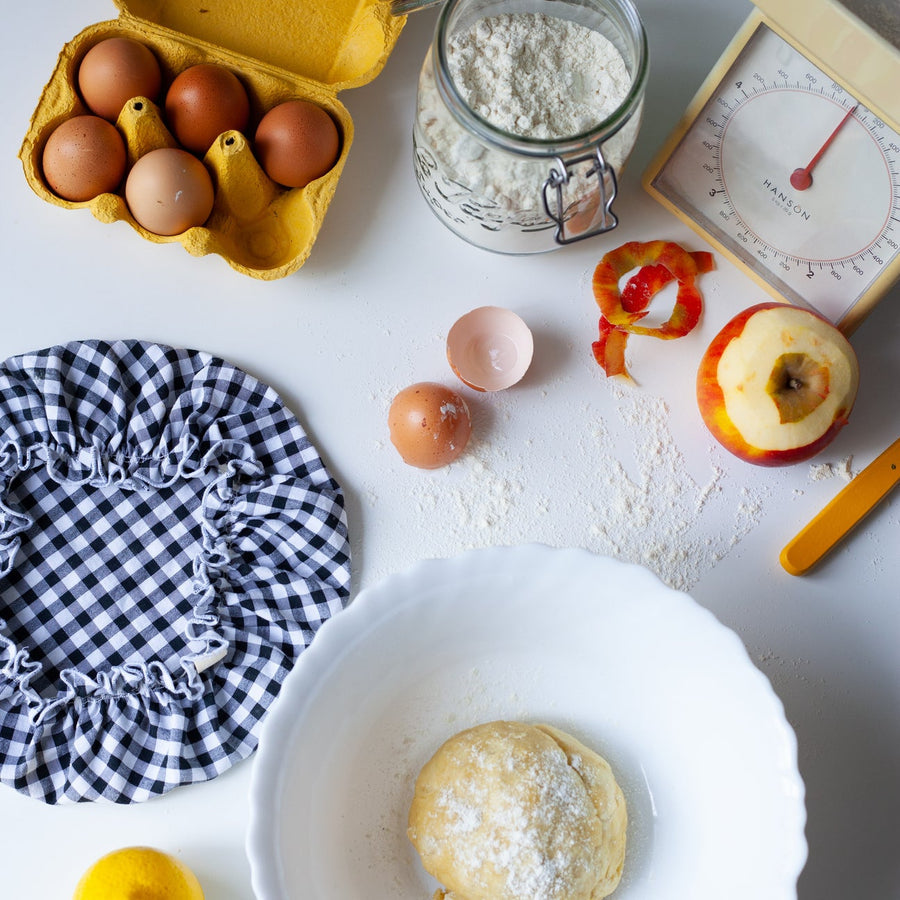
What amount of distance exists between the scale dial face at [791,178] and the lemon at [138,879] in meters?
0.85

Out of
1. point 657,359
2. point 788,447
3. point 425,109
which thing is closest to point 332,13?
point 425,109

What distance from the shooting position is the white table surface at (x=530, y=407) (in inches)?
38.4

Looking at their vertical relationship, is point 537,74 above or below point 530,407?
above

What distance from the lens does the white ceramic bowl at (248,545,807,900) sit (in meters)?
0.81

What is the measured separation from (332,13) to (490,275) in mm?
341

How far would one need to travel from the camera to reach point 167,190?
90cm

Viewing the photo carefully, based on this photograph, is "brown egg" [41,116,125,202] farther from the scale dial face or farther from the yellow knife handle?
the yellow knife handle

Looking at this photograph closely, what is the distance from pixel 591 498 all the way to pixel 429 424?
20cm

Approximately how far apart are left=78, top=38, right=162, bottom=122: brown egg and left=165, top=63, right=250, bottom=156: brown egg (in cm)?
3

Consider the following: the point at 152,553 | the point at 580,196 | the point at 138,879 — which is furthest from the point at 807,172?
the point at 138,879

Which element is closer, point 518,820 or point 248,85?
point 518,820

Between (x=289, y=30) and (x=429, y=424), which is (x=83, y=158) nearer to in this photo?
(x=289, y=30)

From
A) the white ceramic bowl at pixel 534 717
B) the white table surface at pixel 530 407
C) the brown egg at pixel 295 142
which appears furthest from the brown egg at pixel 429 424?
the brown egg at pixel 295 142

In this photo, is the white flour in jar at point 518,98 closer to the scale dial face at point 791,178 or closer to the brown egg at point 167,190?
the scale dial face at point 791,178
